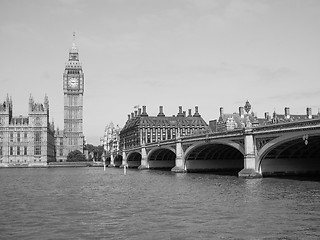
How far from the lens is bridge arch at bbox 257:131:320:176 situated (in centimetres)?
5197

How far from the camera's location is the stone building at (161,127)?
571ft

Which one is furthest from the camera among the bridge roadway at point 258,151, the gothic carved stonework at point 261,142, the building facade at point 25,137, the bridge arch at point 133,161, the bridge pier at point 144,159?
the building facade at point 25,137

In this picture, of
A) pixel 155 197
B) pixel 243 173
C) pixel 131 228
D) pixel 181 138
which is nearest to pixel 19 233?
pixel 131 228

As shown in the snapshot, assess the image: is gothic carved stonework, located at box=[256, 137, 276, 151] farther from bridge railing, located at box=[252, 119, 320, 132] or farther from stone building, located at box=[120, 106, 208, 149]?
stone building, located at box=[120, 106, 208, 149]

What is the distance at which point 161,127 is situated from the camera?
177 m

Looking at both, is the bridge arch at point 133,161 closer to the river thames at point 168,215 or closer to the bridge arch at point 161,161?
the bridge arch at point 161,161

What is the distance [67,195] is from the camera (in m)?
43.8

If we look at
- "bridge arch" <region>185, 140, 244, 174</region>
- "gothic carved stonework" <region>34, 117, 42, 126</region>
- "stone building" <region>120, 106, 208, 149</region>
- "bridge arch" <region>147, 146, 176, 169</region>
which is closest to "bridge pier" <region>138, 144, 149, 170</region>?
"bridge arch" <region>147, 146, 176, 169</region>

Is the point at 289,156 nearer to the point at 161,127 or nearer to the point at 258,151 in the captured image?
the point at 258,151

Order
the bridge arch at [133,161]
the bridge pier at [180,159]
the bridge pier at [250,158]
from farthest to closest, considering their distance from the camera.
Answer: the bridge arch at [133,161] < the bridge pier at [180,159] < the bridge pier at [250,158]

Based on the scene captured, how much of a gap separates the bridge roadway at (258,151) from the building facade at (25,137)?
100m

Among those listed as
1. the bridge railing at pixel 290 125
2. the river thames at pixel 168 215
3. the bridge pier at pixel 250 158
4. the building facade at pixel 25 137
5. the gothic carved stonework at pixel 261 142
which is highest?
the building facade at pixel 25 137

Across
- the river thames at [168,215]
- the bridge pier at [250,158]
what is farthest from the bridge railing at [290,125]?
the river thames at [168,215]

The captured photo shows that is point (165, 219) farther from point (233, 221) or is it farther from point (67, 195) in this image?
point (67, 195)
